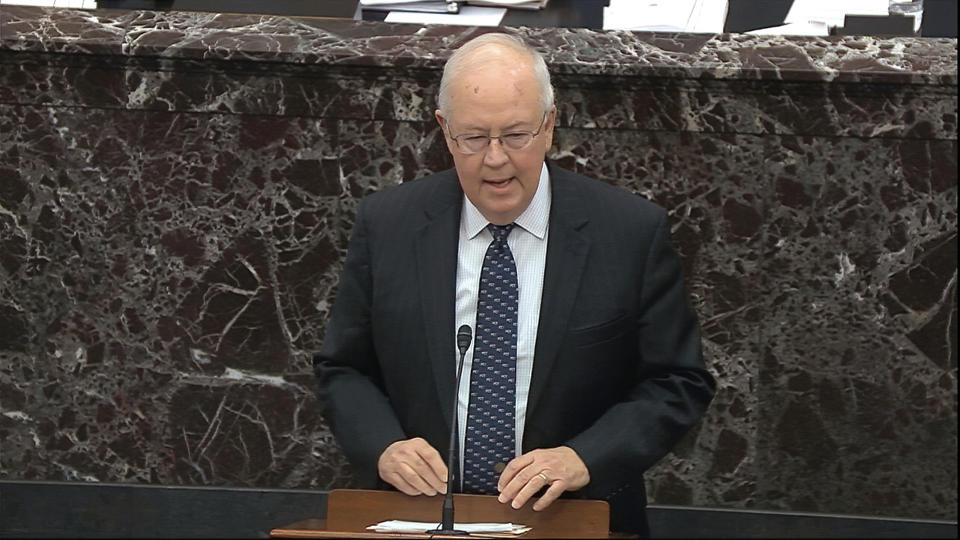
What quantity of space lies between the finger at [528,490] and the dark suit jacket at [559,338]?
196 mm

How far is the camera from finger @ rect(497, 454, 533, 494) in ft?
8.54

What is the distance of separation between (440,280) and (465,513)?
0.53 metres

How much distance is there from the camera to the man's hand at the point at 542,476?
8.43ft

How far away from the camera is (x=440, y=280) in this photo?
289 cm

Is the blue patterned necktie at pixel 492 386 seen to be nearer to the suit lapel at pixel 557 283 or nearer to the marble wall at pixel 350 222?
the suit lapel at pixel 557 283

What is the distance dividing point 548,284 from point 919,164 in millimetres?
1241

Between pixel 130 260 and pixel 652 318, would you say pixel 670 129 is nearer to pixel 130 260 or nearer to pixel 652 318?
pixel 652 318

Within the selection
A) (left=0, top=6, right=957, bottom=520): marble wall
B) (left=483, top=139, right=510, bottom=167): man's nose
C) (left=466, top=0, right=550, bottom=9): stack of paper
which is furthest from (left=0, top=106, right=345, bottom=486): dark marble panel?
(left=483, top=139, right=510, bottom=167): man's nose

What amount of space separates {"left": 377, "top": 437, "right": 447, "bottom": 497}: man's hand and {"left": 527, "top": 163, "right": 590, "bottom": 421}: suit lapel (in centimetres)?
27

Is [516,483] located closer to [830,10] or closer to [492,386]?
[492,386]

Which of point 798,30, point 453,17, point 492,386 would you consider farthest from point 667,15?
point 492,386

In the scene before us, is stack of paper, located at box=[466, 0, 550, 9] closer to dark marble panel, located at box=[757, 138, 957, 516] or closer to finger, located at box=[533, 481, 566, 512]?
dark marble panel, located at box=[757, 138, 957, 516]

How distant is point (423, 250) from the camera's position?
2.92m

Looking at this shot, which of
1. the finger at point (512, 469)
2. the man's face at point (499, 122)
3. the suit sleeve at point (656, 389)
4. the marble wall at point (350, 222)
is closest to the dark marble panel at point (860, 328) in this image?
the marble wall at point (350, 222)
